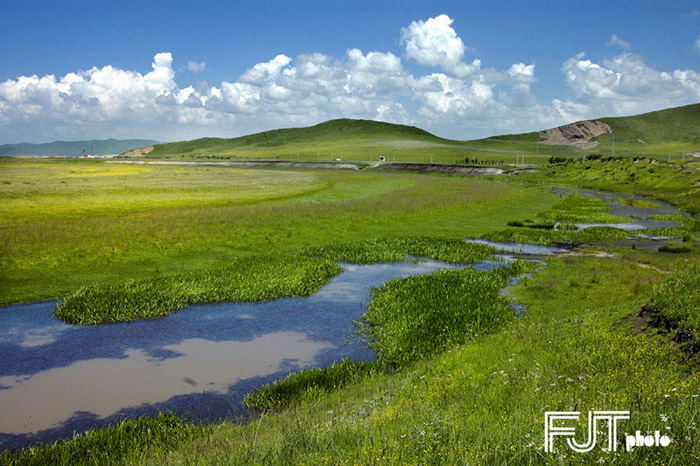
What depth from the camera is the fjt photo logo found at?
21.2ft

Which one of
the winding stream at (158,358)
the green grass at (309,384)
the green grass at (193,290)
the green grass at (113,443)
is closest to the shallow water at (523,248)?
the green grass at (193,290)

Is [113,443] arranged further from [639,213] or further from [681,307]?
[639,213]

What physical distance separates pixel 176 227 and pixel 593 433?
1377 inches

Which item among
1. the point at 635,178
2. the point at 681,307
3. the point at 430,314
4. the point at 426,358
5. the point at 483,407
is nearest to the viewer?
the point at 483,407

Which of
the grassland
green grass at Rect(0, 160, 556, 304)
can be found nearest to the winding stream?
the grassland

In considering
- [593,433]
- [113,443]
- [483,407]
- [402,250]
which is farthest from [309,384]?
[402,250]

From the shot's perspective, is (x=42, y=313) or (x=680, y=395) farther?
(x=42, y=313)

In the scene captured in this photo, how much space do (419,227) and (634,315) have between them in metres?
27.8

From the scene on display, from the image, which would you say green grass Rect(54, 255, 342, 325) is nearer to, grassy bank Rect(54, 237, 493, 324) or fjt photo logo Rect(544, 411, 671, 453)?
grassy bank Rect(54, 237, 493, 324)

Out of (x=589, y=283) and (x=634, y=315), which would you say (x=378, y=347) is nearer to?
(x=634, y=315)

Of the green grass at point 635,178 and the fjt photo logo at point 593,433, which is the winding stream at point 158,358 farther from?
the green grass at point 635,178

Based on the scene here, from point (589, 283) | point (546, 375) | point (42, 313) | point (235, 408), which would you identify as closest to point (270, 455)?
point (235, 408)

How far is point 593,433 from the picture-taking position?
23.2 ft

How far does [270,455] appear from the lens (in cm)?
758
